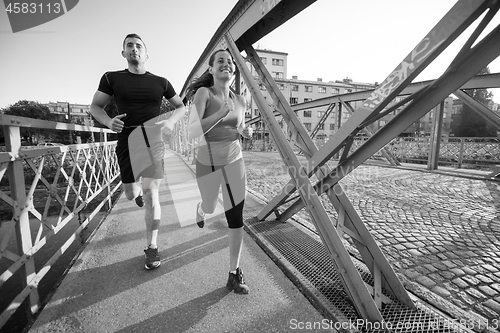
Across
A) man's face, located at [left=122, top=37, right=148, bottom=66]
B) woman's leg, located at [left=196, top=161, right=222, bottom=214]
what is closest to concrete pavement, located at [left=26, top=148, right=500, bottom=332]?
woman's leg, located at [left=196, top=161, right=222, bottom=214]

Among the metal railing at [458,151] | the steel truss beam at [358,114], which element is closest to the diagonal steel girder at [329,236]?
the steel truss beam at [358,114]

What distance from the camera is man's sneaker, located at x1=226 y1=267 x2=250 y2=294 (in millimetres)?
1937

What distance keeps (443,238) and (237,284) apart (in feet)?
9.58

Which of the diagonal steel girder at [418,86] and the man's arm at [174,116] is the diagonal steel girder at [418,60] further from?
the diagonal steel girder at [418,86]

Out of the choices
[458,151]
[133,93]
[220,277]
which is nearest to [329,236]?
[220,277]

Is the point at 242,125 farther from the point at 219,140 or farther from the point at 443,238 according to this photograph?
the point at 443,238

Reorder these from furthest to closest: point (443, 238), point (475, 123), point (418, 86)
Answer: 1. point (475, 123)
2. point (418, 86)
3. point (443, 238)

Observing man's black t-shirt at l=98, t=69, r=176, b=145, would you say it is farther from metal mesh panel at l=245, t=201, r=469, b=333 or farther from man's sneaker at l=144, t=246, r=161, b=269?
metal mesh panel at l=245, t=201, r=469, b=333

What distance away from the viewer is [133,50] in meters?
2.32

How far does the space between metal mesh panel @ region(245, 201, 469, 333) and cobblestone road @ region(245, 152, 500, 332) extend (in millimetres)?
233

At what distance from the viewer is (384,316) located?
68.1 inches

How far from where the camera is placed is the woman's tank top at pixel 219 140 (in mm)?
2080

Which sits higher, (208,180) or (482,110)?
(482,110)

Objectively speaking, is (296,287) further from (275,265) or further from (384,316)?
(384,316)
